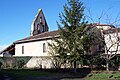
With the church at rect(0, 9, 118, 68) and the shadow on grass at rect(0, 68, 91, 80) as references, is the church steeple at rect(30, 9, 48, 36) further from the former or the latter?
the shadow on grass at rect(0, 68, 91, 80)

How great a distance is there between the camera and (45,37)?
46875 mm

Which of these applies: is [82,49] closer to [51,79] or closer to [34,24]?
[51,79]

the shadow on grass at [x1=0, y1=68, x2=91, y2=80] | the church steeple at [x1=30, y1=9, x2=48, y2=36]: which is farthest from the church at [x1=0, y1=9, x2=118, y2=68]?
the shadow on grass at [x1=0, y1=68, x2=91, y2=80]

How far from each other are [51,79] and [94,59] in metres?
12.7

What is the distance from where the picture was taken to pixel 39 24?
206 ft

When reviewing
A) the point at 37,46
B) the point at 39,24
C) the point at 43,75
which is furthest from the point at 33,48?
the point at 43,75

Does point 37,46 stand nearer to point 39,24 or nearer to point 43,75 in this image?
point 39,24

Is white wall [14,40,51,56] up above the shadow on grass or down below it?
above

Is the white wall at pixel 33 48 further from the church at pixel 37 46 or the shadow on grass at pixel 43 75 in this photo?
the shadow on grass at pixel 43 75

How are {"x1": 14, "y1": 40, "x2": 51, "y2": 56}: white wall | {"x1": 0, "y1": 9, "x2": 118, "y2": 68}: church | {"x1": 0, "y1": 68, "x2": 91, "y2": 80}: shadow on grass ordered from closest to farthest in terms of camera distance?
{"x1": 0, "y1": 68, "x2": 91, "y2": 80}: shadow on grass < {"x1": 0, "y1": 9, "x2": 118, "y2": 68}: church < {"x1": 14, "y1": 40, "x2": 51, "y2": 56}: white wall

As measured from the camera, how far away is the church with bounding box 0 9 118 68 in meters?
40.6

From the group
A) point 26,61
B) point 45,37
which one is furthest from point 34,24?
point 26,61

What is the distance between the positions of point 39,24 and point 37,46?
1437 cm

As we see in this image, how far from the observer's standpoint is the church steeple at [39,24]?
6111cm
